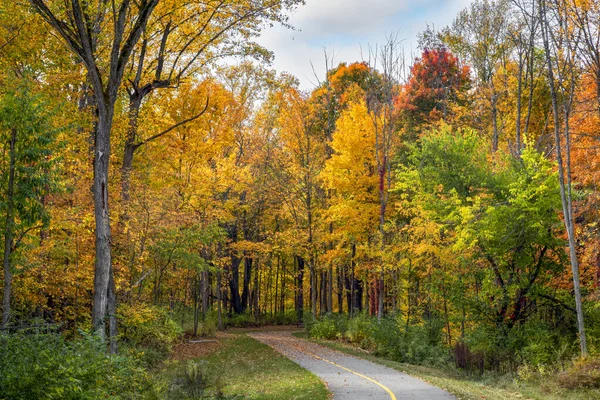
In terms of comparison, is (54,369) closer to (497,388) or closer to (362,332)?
(497,388)

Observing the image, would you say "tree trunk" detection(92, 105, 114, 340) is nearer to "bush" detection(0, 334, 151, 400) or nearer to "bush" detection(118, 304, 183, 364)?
"bush" detection(118, 304, 183, 364)

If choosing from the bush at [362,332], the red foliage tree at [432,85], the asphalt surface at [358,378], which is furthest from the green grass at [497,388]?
the red foliage tree at [432,85]

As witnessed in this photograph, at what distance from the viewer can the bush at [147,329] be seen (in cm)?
1562

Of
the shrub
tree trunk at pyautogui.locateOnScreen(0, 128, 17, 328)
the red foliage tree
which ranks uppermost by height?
the red foliage tree

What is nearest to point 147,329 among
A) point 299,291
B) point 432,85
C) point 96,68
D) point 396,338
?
point 96,68

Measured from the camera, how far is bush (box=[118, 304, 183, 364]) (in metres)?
15.6

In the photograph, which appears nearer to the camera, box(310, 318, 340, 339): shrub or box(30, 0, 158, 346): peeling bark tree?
box(30, 0, 158, 346): peeling bark tree

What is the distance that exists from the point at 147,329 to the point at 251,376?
384 cm

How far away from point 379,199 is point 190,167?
9.12 meters

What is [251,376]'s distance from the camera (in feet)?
51.5

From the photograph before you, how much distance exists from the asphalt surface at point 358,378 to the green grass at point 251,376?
0.48 meters

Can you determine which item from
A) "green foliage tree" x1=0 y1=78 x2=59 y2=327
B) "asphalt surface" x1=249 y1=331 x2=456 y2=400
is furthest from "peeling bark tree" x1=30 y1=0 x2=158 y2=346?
"asphalt surface" x1=249 y1=331 x2=456 y2=400

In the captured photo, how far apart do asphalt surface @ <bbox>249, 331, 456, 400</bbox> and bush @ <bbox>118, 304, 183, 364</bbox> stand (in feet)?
14.8

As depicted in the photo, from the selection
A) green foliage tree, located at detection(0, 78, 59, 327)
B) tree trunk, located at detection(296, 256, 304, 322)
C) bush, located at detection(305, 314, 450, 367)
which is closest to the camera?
green foliage tree, located at detection(0, 78, 59, 327)
